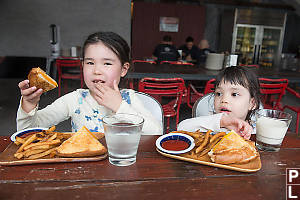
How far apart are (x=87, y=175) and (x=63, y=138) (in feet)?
0.93

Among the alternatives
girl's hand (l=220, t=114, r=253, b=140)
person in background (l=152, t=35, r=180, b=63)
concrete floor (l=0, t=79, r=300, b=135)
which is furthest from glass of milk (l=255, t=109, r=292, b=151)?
person in background (l=152, t=35, r=180, b=63)

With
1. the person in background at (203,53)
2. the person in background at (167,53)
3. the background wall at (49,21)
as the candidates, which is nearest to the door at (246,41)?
the person in background at (203,53)

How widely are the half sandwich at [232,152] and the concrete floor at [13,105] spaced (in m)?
2.80

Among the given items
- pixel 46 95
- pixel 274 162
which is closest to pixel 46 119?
pixel 274 162

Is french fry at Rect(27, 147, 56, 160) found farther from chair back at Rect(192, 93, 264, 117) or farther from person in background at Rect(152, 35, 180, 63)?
person in background at Rect(152, 35, 180, 63)

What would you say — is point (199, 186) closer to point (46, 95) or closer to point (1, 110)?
point (1, 110)

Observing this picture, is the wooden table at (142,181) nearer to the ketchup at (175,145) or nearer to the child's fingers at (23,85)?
the ketchup at (175,145)

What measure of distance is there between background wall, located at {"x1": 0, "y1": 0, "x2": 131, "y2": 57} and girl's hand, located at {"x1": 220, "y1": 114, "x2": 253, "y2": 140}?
6640 millimetres

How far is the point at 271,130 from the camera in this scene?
923 mm

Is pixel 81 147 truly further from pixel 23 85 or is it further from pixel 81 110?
pixel 81 110

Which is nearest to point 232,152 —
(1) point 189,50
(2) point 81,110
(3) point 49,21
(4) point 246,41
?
(2) point 81,110

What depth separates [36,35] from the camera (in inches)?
278

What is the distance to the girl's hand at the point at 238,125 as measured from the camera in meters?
1.06

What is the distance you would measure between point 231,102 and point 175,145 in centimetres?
56
